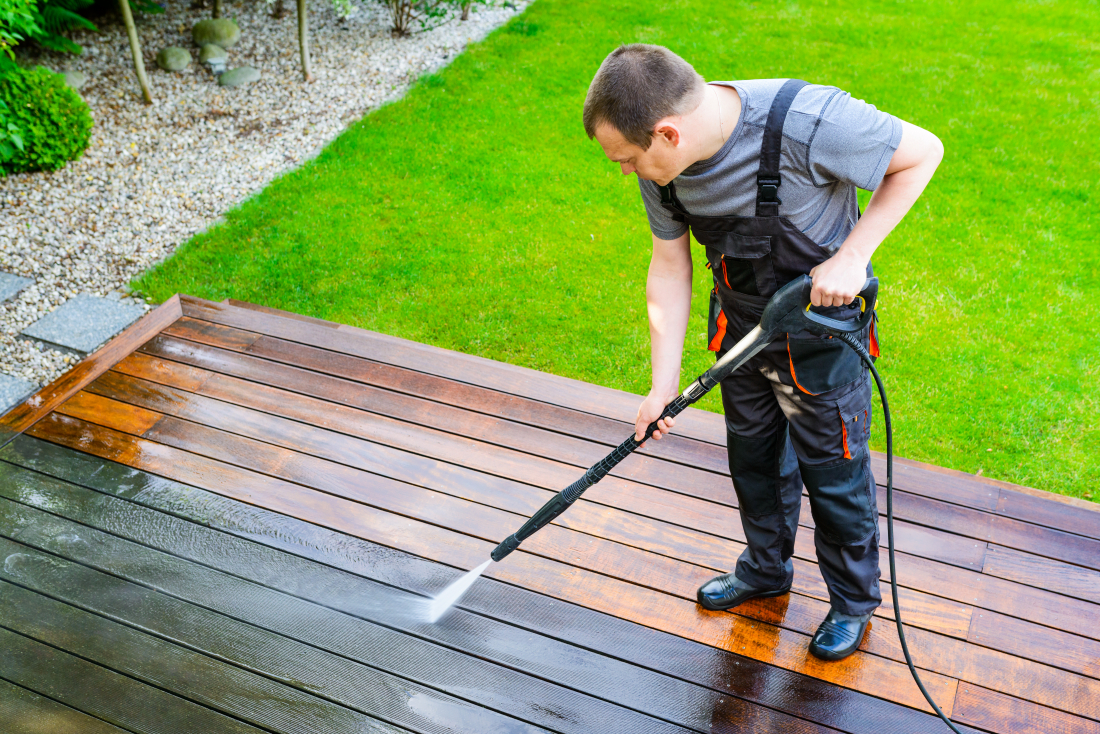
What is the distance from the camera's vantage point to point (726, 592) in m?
2.09

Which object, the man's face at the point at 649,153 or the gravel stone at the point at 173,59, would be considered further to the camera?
the gravel stone at the point at 173,59

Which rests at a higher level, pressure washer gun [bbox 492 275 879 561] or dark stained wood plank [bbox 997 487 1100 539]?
pressure washer gun [bbox 492 275 879 561]

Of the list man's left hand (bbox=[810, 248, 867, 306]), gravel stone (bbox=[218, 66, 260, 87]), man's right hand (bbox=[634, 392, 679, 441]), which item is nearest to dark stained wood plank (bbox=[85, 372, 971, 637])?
man's right hand (bbox=[634, 392, 679, 441])

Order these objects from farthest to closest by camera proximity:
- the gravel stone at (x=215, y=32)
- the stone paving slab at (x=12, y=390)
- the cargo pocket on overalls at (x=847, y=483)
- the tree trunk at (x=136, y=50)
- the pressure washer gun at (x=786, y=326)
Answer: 1. the gravel stone at (x=215, y=32)
2. the tree trunk at (x=136, y=50)
3. the stone paving slab at (x=12, y=390)
4. the cargo pocket on overalls at (x=847, y=483)
5. the pressure washer gun at (x=786, y=326)

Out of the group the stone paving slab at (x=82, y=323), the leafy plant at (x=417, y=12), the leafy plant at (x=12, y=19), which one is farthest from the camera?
the leafy plant at (x=417, y=12)

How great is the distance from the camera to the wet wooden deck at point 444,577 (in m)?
1.91

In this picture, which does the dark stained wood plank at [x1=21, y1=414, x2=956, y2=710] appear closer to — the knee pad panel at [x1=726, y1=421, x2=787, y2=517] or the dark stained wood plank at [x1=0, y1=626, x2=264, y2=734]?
the knee pad panel at [x1=726, y1=421, x2=787, y2=517]

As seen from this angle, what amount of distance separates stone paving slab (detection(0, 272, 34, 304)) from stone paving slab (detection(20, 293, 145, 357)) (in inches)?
11.1

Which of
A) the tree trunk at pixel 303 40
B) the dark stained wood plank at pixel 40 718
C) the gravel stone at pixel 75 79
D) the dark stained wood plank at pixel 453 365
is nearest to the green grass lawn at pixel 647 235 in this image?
the dark stained wood plank at pixel 453 365

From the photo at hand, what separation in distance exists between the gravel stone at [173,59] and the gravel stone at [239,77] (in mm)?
326

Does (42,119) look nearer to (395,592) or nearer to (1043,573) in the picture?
(395,592)

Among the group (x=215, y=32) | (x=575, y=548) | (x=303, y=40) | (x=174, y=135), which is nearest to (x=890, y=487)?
(x=575, y=548)

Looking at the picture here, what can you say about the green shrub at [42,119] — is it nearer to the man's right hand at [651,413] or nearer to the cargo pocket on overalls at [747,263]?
the man's right hand at [651,413]

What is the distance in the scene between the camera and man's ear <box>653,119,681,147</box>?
1.42 meters
